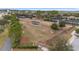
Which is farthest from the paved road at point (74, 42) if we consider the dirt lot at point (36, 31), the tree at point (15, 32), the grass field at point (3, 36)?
the grass field at point (3, 36)

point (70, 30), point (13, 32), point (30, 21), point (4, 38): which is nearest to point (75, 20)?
point (70, 30)

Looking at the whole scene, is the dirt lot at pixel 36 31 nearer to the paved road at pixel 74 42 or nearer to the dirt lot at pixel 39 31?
the dirt lot at pixel 39 31

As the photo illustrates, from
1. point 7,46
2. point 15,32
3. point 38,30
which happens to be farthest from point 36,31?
point 7,46

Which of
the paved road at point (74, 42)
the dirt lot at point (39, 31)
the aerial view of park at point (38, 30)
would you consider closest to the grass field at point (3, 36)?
the aerial view of park at point (38, 30)

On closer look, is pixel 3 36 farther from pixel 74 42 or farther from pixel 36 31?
pixel 74 42

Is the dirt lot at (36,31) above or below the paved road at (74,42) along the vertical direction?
above

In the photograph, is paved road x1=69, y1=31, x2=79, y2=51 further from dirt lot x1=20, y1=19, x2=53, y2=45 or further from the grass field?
the grass field
